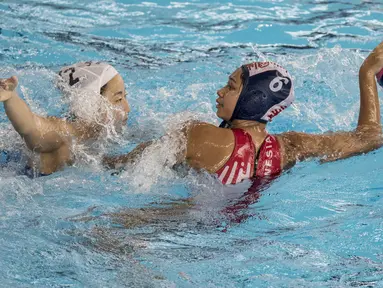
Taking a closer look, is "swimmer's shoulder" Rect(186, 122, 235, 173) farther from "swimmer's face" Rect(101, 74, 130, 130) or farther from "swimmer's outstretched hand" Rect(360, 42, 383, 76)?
"swimmer's outstretched hand" Rect(360, 42, 383, 76)

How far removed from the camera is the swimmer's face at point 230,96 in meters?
4.23

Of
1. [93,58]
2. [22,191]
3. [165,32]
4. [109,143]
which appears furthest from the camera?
[165,32]

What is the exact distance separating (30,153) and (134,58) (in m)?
3.05

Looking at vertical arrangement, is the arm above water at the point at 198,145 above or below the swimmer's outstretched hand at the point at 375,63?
below

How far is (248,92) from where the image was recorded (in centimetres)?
421

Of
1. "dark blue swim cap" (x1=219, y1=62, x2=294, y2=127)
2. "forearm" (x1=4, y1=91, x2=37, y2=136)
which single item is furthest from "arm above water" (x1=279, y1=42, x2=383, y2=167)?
"forearm" (x1=4, y1=91, x2=37, y2=136)

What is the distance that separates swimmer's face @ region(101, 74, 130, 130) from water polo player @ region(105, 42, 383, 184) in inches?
14.4

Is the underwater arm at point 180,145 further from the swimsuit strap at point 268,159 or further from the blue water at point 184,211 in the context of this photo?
the swimsuit strap at point 268,159

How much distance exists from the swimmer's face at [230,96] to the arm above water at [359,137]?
0.41 m

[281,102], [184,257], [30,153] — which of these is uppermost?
[281,102]

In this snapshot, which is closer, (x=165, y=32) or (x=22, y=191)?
(x=22, y=191)

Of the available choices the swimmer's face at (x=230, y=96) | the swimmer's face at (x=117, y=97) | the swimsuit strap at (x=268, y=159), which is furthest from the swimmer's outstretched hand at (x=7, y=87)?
the swimsuit strap at (x=268, y=159)

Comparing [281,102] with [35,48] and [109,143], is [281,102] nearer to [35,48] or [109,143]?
[109,143]

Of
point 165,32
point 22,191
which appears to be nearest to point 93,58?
point 165,32
